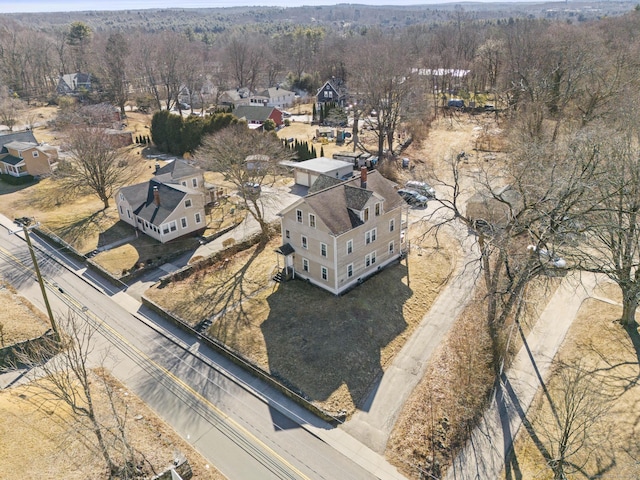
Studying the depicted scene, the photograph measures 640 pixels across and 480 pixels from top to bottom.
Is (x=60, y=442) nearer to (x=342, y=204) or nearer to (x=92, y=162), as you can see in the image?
(x=342, y=204)

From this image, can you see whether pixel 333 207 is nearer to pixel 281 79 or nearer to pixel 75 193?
pixel 75 193

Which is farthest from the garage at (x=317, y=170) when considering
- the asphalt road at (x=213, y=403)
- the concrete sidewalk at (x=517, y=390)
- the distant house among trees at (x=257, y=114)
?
the concrete sidewalk at (x=517, y=390)

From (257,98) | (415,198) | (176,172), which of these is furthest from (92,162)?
(257,98)

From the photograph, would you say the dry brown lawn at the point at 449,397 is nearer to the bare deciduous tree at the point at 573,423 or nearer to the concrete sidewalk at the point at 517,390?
the concrete sidewalk at the point at 517,390

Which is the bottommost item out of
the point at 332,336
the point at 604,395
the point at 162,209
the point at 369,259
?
the point at 604,395

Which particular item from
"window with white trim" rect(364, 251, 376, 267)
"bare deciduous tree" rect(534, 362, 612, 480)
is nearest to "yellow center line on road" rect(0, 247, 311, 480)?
"bare deciduous tree" rect(534, 362, 612, 480)

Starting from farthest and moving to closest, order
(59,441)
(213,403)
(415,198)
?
(415,198) → (213,403) → (59,441)
